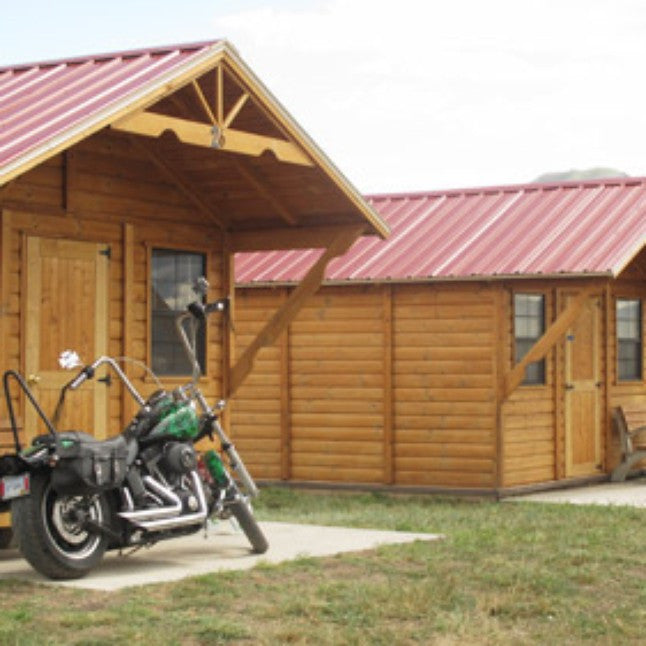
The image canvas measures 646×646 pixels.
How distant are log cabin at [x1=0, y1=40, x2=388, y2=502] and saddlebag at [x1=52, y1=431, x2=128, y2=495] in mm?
1508

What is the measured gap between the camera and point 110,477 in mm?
10016

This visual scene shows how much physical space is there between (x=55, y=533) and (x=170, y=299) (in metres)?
4.29

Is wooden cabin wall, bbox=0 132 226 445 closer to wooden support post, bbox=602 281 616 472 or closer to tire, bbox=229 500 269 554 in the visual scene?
tire, bbox=229 500 269 554

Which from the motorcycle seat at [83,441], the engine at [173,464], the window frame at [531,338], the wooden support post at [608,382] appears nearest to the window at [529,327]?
the window frame at [531,338]

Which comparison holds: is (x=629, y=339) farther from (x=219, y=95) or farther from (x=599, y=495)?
(x=219, y=95)

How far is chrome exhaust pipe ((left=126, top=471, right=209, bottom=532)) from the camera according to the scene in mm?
10320

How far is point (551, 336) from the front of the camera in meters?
16.1

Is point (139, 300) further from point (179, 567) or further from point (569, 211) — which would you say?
point (569, 211)

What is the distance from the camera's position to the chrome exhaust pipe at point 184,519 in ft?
33.9

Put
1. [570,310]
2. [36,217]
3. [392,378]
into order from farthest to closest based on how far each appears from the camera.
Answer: [392,378], [570,310], [36,217]

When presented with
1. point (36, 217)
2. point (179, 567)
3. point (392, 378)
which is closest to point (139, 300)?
point (36, 217)

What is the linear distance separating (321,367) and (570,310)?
121 inches

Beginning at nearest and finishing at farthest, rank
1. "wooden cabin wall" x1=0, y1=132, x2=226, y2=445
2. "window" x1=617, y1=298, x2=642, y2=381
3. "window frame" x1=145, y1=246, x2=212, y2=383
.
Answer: "wooden cabin wall" x1=0, y1=132, x2=226, y2=445 → "window frame" x1=145, y1=246, x2=212, y2=383 → "window" x1=617, y1=298, x2=642, y2=381

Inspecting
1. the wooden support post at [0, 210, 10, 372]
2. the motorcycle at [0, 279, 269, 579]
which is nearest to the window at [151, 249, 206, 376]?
the wooden support post at [0, 210, 10, 372]
